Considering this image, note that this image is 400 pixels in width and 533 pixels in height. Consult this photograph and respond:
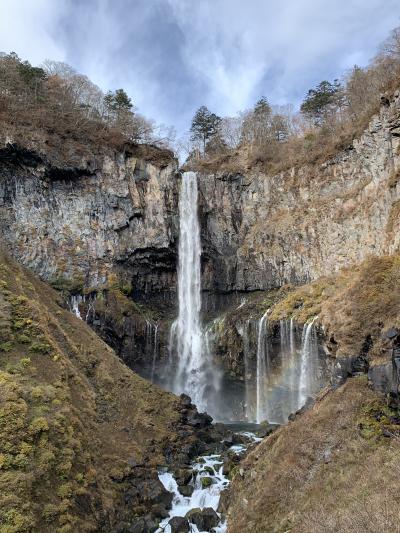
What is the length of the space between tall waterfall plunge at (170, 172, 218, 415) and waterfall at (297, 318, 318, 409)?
786 cm

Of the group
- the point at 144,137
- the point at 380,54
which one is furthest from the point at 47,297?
the point at 380,54

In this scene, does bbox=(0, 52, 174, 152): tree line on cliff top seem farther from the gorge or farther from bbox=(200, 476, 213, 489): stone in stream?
bbox=(200, 476, 213, 489): stone in stream

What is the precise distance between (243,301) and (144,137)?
27.1 meters

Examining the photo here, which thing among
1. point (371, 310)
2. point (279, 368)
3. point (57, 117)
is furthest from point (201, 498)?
point (57, 117)

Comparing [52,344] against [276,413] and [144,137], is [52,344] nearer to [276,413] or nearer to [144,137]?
Result: [276,413]

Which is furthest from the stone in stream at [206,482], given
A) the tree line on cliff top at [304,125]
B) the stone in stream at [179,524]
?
the tree line on cliff top at [304,125]

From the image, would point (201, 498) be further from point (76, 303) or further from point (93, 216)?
point (93, 216)

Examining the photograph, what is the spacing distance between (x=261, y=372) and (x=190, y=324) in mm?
8530

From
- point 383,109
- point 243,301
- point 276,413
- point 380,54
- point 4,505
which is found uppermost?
point 380,54

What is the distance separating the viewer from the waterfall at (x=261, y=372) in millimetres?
28939

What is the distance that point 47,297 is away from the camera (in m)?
26.6

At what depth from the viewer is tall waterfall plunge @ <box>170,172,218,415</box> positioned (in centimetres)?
3238

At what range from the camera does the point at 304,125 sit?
2052 inches

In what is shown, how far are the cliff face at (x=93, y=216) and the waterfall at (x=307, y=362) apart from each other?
1467 centimetres
